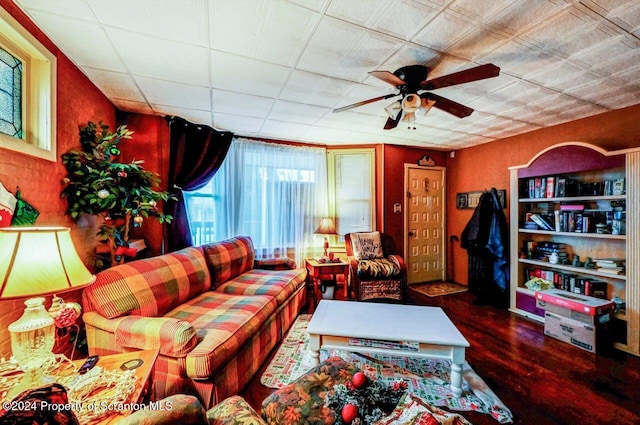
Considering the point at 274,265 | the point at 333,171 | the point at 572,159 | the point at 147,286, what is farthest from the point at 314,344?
the point at 572,159

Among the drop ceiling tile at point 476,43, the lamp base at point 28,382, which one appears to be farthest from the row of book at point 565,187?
the lamp base at point 28,382

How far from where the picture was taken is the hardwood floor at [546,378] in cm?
161

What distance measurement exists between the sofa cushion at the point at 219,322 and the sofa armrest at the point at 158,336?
74 mm

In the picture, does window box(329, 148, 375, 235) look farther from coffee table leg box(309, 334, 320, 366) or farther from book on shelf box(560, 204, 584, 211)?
coffee table leg box(309, 334, 320, 366)

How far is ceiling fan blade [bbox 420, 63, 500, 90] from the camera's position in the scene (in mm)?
1549

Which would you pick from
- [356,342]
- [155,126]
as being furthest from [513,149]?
[155,126]

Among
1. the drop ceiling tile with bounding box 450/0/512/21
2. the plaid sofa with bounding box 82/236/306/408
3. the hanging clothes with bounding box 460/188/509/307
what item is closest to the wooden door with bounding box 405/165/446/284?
the hanging clothes with bounding box 460/188/509/307

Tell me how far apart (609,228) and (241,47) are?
376 cm

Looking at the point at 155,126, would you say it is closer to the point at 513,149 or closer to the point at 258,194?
the point at 258,194

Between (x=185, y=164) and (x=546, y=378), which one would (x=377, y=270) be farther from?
(x=185, y=164)

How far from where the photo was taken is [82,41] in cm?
166

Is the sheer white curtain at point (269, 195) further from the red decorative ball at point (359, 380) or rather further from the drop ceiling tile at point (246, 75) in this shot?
the red decorative ball at point (359, 380)

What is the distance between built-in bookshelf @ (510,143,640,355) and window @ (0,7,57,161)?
4.50 meters

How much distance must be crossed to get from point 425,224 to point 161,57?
424 centimetres
